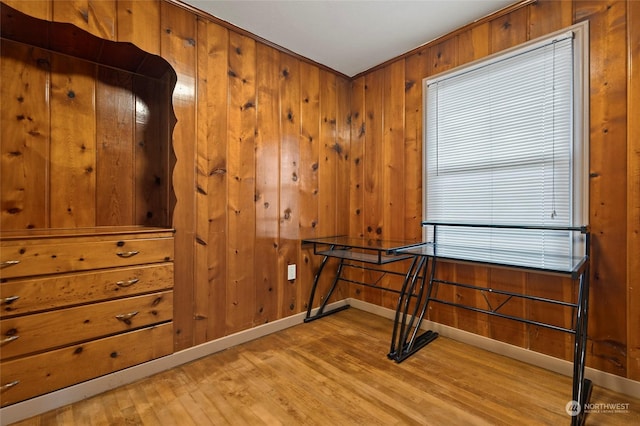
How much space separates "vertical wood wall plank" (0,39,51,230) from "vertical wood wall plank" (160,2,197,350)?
695mm

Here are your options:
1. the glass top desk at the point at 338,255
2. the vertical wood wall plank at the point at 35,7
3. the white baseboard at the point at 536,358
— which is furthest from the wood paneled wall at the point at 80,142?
the white baseboard at the point at 536,358

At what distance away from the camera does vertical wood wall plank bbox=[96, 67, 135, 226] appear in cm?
197

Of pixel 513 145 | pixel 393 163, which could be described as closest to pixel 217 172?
pixel 393 163

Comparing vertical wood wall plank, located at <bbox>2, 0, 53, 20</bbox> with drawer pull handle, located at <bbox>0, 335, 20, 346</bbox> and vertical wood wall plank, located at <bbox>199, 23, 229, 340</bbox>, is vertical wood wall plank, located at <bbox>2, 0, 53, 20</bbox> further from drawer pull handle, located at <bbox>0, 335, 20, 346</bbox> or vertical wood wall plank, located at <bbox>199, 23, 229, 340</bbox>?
drawer pull handle, located at <bbox>0, 335, 20, 346</bbox>

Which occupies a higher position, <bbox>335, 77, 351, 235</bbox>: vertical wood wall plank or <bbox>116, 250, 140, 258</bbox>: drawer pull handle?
<bbox>335, 77, 351, 235</bbox>: vertical wood wall plank

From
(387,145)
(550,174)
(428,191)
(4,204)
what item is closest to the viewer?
(4,204)

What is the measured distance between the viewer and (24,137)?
1708 mm

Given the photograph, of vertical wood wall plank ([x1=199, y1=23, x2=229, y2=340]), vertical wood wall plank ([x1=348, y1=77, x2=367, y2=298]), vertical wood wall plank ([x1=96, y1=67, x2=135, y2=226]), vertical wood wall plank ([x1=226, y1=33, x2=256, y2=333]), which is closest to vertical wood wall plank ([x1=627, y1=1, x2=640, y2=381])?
vertical wood wall plank ([x1=348, y1=77, x2=367, y2=298])

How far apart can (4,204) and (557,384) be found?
3.27m

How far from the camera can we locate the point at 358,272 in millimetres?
3117

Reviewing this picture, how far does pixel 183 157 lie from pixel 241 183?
0.46 m

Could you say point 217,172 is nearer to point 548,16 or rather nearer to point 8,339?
point 8,339

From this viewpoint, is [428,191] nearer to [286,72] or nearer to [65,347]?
[286,72]

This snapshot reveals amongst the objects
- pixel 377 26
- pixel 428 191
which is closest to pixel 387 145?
pixel 428 191
